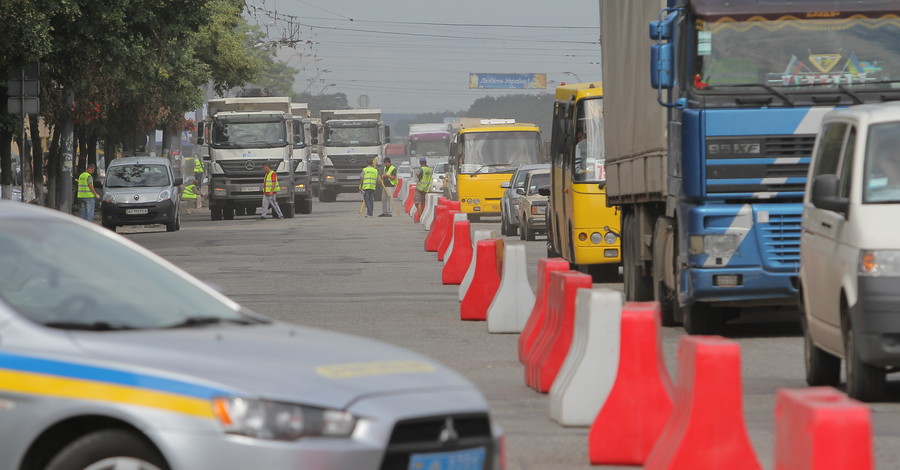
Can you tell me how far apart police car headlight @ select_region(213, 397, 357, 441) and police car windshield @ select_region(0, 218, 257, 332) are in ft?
2.93

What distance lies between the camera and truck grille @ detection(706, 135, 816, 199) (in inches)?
557

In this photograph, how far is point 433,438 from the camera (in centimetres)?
551

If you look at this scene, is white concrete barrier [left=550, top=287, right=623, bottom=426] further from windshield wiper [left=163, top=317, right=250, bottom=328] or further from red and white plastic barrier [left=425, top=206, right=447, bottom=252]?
red and white plastic barrier [left=425, top=206, right=447, bottom=252]

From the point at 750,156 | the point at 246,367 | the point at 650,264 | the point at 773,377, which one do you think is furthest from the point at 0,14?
the point at 246,367

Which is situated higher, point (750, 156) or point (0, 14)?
point (0, 14)

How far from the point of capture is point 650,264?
1725 cm

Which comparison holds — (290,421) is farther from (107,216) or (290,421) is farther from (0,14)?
(107,216)

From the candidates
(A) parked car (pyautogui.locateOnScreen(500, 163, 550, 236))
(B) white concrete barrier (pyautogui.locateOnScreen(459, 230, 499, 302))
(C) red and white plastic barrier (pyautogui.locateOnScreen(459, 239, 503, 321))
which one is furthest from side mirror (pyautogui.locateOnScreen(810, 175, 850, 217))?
(A) parked car (pyautogui.locateOnScreen(500, 163, 550, 236))

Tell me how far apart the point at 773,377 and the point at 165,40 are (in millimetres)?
27371

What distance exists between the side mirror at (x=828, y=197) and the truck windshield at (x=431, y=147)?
239ft

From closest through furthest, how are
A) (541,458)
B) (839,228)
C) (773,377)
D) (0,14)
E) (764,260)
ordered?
(541,458) → (839,228) → (773,377) → (764,260) → (0,14)

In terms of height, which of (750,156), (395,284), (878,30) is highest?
(878,30)

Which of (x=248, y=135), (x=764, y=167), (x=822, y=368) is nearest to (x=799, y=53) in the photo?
(x=764, y=167)

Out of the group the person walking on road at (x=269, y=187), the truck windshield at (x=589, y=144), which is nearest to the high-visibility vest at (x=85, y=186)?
the person walking on road at (x=269, y=187)
